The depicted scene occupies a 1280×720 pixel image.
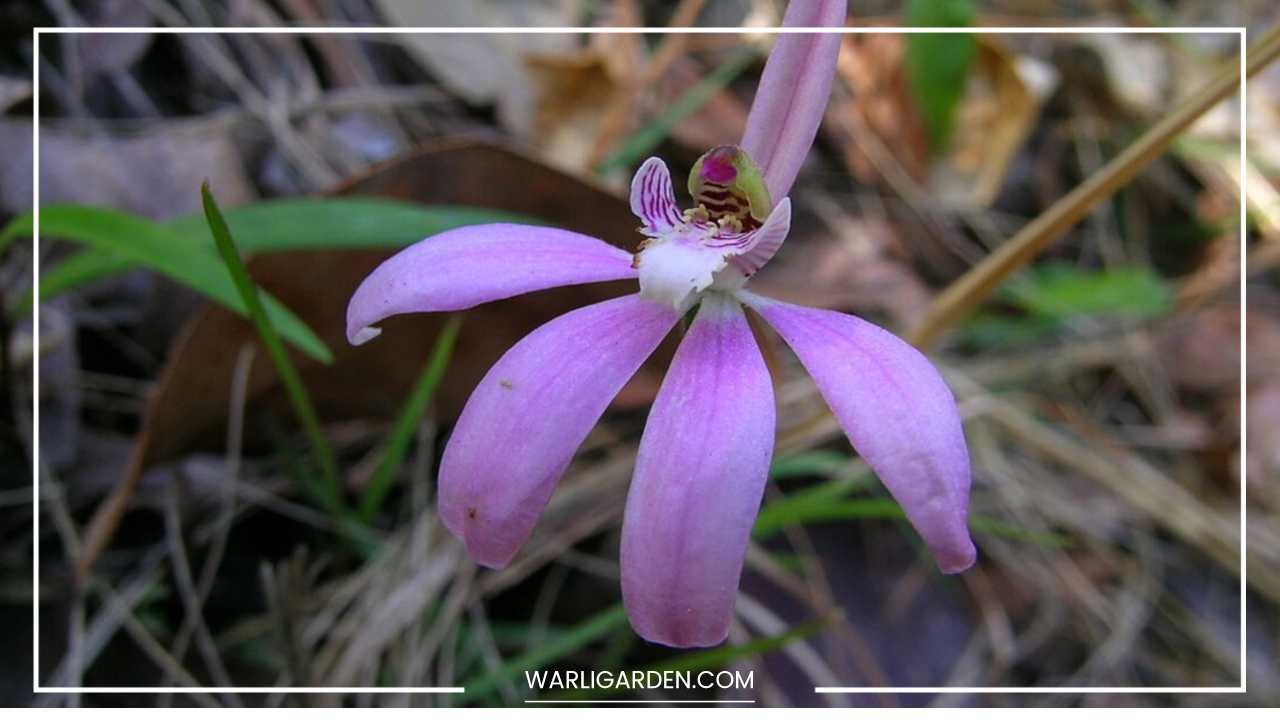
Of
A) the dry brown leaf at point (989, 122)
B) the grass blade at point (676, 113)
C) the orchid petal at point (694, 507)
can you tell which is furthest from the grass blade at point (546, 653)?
the dry brown leaf at point (989, 122)

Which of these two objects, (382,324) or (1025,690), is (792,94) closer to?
(382,324)

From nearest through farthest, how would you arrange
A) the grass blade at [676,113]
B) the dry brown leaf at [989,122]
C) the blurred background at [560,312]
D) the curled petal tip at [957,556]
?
the curled petal tip at [957,556]
the blurred background at [560,312]
the grass blade at [676,113]
the dry brown leaf at [989,122]

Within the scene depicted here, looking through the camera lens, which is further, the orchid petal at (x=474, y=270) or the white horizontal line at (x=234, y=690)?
the white horizontal line at (x=234, y=690)

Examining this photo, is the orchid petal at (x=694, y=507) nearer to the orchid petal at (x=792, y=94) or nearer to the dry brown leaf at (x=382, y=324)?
the orchid petal at (x=792, y=94)

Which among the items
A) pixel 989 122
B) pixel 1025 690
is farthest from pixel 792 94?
pixel 989 122

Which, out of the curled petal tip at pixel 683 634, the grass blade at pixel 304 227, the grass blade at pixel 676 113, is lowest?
the curled petal tip at pixel 683 634

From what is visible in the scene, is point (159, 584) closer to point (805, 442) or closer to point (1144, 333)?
point (805, 442)

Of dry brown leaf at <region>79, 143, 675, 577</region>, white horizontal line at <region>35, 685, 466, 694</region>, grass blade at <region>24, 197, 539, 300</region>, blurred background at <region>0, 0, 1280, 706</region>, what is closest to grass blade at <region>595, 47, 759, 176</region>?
blurred background at <region>0, 0, 1280, 706</region>
